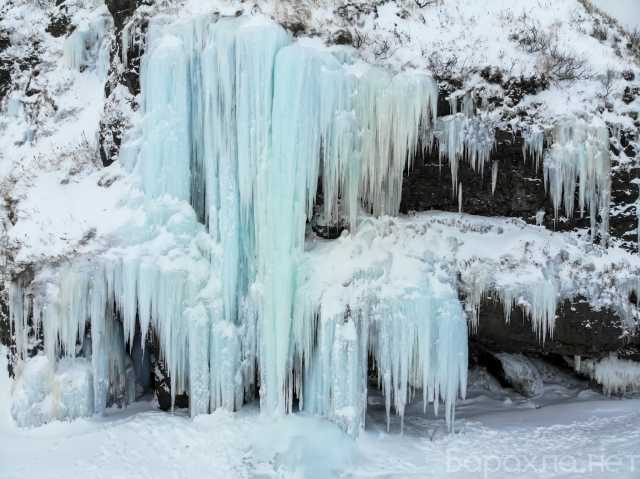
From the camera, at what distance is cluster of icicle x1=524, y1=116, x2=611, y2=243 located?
815cm

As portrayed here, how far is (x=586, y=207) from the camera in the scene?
332 inches

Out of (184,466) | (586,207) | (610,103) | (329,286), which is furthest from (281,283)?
(610,103)

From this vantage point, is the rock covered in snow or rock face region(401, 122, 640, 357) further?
the rock covered in snow

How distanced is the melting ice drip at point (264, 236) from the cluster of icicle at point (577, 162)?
119 cm

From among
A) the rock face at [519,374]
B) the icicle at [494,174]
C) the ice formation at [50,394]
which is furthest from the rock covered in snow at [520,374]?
the ice formation at [50,394]

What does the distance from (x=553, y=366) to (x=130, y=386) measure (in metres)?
6.65

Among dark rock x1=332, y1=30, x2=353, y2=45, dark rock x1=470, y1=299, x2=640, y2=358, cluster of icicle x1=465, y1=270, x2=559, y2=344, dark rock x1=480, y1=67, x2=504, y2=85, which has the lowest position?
dark rock x1=470, y1=299, x2=640, y2=358

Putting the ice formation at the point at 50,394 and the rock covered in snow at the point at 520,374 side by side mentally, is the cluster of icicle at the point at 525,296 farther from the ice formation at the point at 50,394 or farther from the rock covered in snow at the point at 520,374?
the ice formation at the point at 50,394

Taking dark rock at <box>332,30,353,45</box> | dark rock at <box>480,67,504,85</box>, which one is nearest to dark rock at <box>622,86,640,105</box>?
dark rock at <box>480,67,504,85</box>

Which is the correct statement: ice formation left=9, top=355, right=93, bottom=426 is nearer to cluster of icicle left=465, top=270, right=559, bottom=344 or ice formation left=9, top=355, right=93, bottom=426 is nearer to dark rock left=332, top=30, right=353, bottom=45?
cluster of icicle left=465, top=270, right=559, bottom=344

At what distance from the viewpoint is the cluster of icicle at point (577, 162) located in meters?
8.15

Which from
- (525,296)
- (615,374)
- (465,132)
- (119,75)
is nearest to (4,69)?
(119,75)

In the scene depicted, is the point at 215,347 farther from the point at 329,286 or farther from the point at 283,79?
the point at 283,79

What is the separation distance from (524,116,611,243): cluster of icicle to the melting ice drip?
119 cm
